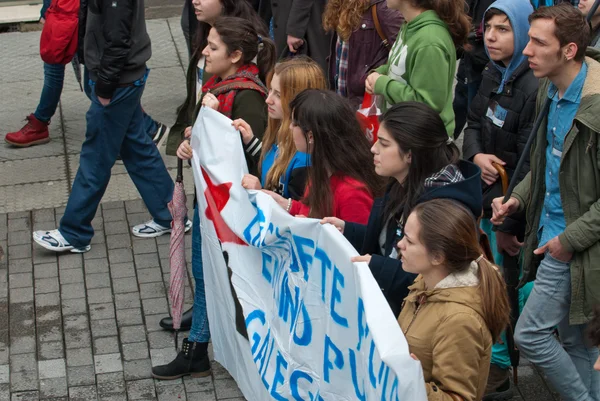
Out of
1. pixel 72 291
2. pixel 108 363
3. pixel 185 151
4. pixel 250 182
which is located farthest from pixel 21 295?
pixel 250 182

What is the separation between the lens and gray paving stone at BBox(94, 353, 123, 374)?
520 cm

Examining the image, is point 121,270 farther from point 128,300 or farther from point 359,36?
point 359,36

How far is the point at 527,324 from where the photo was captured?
4289mm

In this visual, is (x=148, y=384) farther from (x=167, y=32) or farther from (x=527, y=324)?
(x=167, y=32)

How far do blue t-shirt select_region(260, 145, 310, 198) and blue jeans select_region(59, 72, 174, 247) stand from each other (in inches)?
72.4

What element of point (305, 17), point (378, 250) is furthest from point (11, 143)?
point (378, 250)

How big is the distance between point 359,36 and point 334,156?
6.20ft

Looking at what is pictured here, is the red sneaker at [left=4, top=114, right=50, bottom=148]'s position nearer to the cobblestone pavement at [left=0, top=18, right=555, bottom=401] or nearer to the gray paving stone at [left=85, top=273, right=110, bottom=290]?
the cobblestone pavement at [left=0, top=18, right=555, bottom=401]

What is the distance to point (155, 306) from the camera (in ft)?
19.0

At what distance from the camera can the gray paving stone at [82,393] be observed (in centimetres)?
496

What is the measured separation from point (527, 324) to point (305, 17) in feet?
11.3

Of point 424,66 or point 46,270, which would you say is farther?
point 46,270

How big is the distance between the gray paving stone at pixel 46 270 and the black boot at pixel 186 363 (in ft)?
4.53

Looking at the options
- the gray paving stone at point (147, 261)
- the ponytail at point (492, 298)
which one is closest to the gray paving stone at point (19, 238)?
the gray paving stone at point (147, 261)
